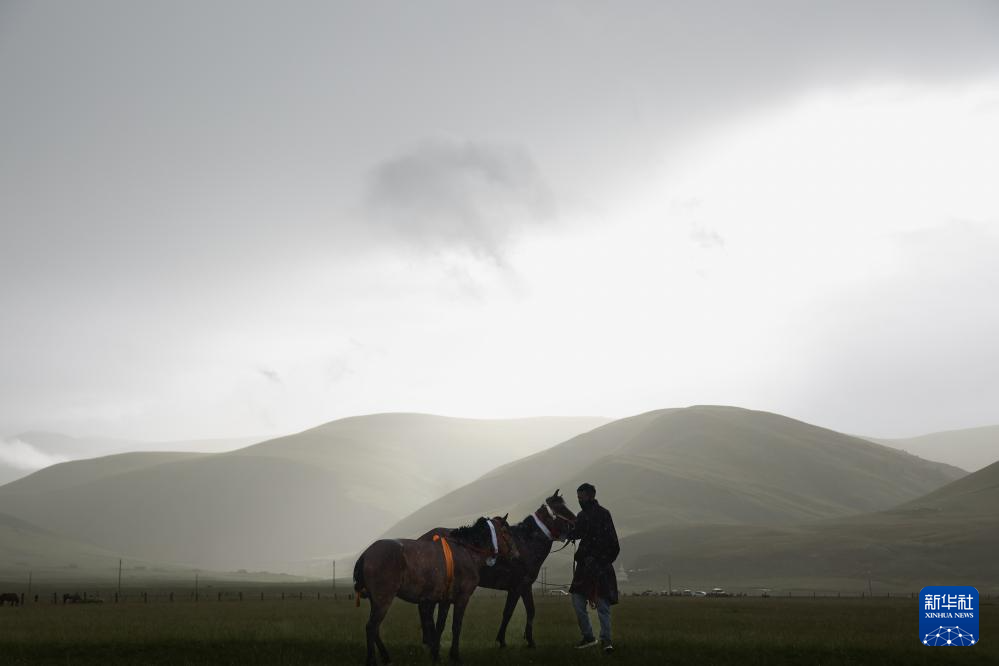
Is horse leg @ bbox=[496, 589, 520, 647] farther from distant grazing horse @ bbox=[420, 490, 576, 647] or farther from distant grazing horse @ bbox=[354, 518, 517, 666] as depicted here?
distant grazing horse @ bbox=[354, 518, 517, 666]

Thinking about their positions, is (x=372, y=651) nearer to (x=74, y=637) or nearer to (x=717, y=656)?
(x=717, y=656)

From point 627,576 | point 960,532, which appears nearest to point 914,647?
point 627,576

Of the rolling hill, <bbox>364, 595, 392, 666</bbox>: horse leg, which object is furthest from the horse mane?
the rolling hill

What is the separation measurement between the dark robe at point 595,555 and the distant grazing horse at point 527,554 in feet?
1.91

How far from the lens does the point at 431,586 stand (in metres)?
18.9

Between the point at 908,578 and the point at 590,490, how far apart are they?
454ft

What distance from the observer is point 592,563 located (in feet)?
66.6

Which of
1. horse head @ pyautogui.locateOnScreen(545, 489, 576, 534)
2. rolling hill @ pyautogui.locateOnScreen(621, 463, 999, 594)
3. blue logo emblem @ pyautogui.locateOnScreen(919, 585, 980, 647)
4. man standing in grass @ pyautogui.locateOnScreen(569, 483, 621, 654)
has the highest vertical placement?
horse head @ pyautogui.locateOnScreen(545, 489, 576, 534)

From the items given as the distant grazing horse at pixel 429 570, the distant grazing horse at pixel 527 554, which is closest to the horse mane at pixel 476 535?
the distant grazing horse at pixel 429 570

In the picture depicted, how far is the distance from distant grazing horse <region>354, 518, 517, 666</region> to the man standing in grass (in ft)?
5.58

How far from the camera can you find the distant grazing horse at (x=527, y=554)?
20828 millimetres

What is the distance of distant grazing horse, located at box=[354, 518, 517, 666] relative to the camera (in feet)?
59.1

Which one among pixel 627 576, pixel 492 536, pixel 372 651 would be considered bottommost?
pixel 627 576

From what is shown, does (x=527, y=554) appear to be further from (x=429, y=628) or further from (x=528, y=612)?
(x=429, y=628)
